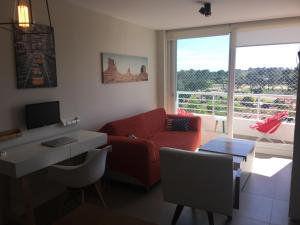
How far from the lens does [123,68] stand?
4242 millimetres

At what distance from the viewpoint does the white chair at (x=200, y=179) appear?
211 cm

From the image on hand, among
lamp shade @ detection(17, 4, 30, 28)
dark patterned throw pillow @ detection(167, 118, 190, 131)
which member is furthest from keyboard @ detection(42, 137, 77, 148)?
dark patterned throw pillow @ detection(167, 118, 190, 131)

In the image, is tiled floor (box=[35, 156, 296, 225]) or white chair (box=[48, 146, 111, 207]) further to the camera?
tiled floor (box=[35, 156, 296, 225])

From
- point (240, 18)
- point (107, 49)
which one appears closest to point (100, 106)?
point (107, 49)

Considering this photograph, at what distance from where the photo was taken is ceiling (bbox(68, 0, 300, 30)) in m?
3.21

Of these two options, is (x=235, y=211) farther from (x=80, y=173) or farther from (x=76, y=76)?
(x=76, y=76)

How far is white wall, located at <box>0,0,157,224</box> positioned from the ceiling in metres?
0.23

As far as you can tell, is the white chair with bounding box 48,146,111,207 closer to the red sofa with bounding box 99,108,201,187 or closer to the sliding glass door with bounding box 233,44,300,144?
the red sofa with bounding box 99,108,201,187

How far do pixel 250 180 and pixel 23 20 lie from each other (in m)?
3.33

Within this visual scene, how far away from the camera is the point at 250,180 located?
3.57 meters

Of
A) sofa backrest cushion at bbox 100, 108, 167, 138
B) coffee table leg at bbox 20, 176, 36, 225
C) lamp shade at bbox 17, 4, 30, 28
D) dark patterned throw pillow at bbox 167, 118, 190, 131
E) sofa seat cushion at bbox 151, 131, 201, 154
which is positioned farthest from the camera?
dark patterned throw pillow at bbox 167, 118, 190, 131

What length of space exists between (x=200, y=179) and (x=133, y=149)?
109 centimetres

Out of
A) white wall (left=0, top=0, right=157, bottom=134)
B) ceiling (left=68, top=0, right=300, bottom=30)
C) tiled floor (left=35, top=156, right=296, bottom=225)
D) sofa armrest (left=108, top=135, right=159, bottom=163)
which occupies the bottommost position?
tiled floor (left=35, top=156, right=296, bottom=225)

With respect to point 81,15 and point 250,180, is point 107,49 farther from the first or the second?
point 250,180
